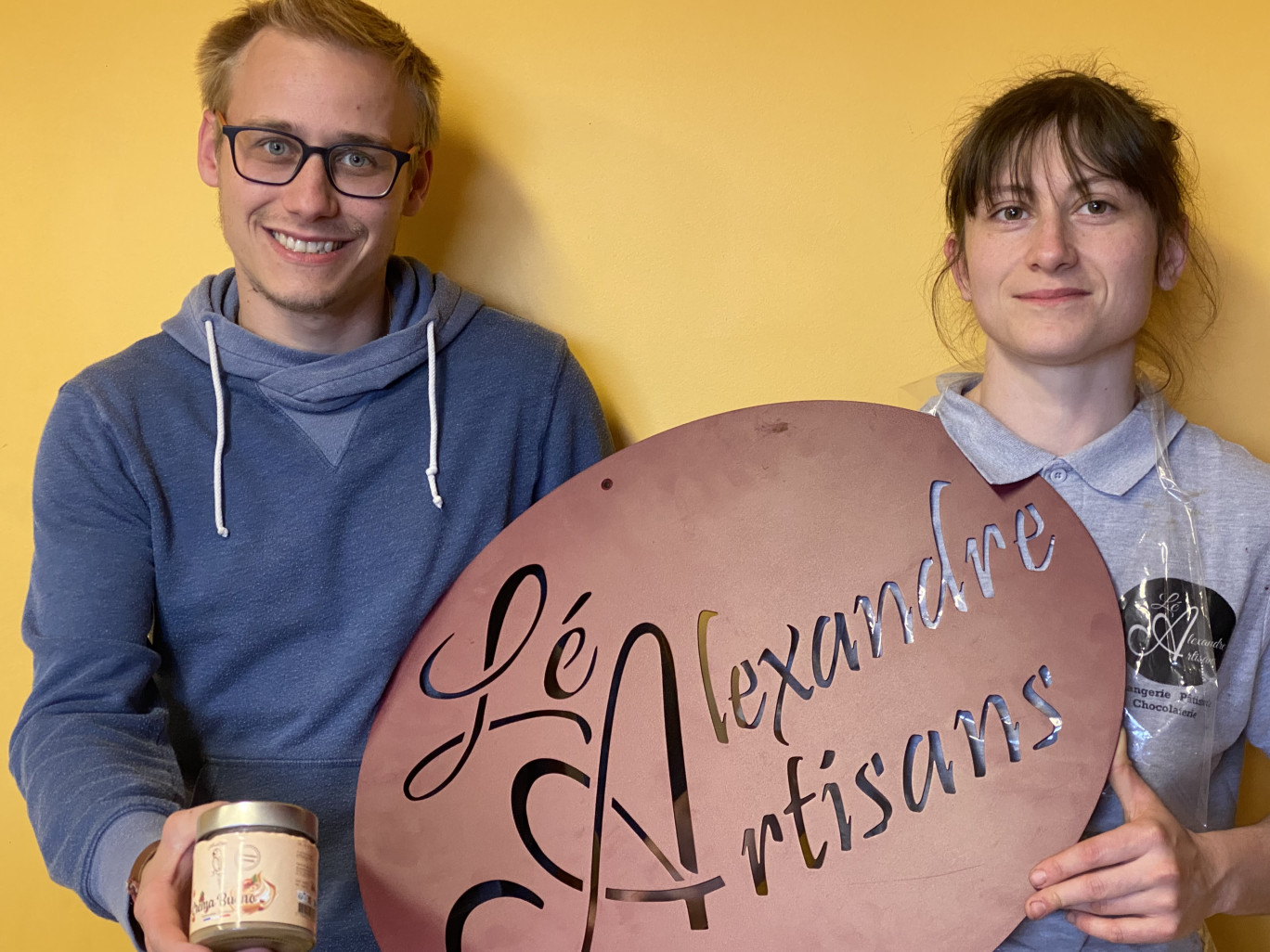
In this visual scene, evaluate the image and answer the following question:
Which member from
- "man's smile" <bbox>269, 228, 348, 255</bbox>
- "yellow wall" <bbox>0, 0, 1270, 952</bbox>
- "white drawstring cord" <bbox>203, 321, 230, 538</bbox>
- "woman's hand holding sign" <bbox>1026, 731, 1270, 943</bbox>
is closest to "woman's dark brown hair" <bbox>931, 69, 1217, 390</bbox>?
"yellow wall" <bbox>0, 0, 1270, 952</bbox>

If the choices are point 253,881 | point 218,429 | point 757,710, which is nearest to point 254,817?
point 253,881

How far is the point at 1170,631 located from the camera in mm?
1113

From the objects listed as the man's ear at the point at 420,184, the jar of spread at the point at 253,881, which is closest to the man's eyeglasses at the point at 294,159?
the man's ear at the point at 420,184

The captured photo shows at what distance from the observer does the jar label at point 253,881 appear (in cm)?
84

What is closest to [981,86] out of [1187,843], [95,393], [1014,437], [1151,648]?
[1014,437]

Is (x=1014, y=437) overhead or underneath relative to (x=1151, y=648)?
overhead

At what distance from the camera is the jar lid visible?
0.86 meters

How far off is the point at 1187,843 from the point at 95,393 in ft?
3.91

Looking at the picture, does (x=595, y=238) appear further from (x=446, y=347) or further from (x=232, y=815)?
(x=232, y=815)

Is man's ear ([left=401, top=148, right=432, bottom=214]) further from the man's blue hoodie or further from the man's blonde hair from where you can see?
the man's blue hoodie

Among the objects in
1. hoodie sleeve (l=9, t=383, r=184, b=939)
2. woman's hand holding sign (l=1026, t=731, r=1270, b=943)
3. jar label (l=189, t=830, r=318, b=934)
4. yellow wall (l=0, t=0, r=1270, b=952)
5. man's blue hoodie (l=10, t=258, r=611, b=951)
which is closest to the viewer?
jar label (l=189, t=830, r=318, b=934)

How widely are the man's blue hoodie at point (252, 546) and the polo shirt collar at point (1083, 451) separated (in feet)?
1.78

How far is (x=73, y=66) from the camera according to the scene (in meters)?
→ 1.64

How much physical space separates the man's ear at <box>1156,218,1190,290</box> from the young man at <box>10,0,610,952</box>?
0.75m
